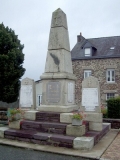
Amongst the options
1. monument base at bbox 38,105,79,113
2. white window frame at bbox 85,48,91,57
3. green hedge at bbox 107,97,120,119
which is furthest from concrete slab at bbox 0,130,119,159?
white window frame at bbox 85,48,91,57

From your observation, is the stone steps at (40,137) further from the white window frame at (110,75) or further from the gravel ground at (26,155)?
the white window frame at (110,75)

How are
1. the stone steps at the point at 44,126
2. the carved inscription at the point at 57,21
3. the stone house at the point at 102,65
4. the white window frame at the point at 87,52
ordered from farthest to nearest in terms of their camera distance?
1. the white window frame at the point at 87,52
2. the stone house at the point at 102,65
3. the carved inscription at the point at 57,21
4. the stone steps at the point at 44,126

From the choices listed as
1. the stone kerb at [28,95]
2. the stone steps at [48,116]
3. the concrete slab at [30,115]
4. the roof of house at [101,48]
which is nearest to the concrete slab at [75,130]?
the stone steps at [48,116]

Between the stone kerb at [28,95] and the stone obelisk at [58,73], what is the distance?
0.50 meters

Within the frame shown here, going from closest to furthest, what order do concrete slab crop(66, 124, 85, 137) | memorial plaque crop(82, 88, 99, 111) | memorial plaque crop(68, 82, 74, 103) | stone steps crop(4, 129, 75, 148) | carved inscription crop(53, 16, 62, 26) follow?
stone steps crop(4, 129, 75, 148) < concrete slab crop(66, 124, 85, 137) < memorial plaque crop(82, 88, 99, 111) < memorial plaque crop(68, 82, 74, 103) < carved inscription crop(53, 16, 62, 26)

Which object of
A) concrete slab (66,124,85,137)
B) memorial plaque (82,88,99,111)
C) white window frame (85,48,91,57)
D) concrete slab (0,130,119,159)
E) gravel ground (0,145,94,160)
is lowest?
gravel ground (0,145,94,160)

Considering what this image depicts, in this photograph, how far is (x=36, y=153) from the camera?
5809mm

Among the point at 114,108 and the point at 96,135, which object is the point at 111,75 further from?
the point at 96,135

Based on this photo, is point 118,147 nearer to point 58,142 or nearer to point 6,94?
point 58,142

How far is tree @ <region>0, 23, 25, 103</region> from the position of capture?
13812 mm

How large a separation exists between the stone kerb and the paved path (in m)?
3.93

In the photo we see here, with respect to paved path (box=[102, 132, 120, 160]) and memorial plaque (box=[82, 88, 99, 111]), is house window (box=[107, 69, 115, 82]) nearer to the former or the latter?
memorial plaque (box=[82, 88, 99, 111])

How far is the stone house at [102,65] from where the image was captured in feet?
67.9

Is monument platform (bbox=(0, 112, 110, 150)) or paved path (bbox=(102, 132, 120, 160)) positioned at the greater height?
monument platform (bbox=(0, 112, 110, 150))
